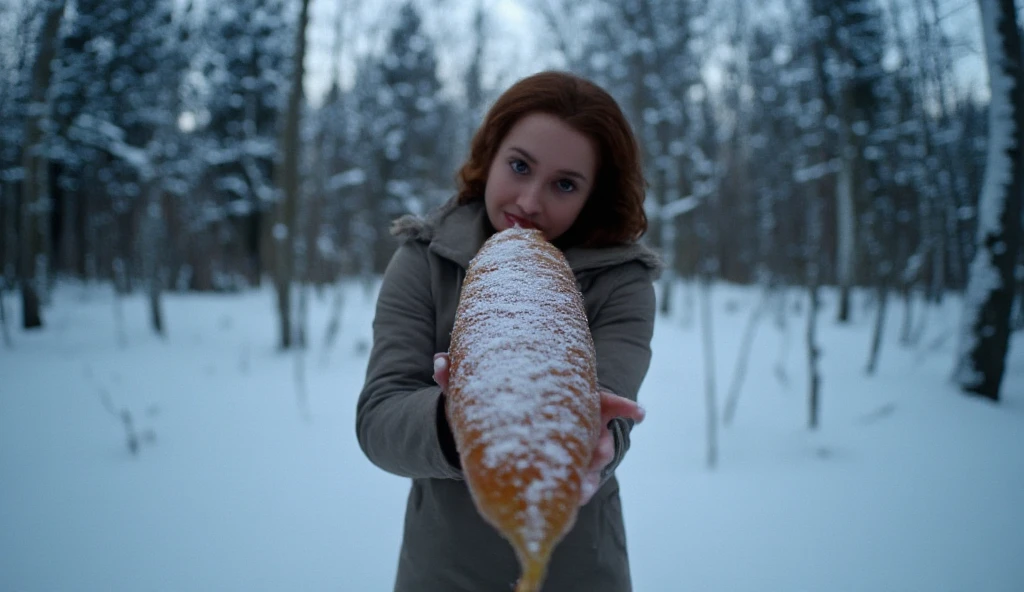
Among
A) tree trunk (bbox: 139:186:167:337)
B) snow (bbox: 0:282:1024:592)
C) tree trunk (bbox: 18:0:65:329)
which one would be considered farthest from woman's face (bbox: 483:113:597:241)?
tree trunk (bbox: 18:0:65:329)

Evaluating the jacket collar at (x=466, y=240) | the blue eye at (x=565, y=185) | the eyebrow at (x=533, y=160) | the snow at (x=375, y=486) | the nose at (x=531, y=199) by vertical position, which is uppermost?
the eyebrow at (x=533, y=160)

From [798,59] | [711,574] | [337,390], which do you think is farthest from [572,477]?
[798,59]

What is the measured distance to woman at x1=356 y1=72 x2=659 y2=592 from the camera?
102 centimetres

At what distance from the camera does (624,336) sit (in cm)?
101

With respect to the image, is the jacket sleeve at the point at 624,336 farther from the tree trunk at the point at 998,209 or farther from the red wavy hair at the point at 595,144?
the tree trunk at the point at 998,209

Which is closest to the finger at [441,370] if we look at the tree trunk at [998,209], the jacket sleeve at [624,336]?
the jacket sleeve at [624,336]

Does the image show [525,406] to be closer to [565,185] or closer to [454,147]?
[565,185]

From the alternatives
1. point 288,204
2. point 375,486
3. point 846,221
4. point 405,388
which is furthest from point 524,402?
point 846,221

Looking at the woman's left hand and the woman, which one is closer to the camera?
the woman's left hand

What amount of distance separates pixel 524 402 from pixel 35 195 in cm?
1054

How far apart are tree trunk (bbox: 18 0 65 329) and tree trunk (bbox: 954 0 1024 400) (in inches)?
466

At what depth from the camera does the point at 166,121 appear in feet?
26.3

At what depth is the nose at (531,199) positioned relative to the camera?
3.43ft

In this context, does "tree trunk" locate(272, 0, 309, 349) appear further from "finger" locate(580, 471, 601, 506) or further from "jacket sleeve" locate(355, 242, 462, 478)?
"finger" locate(580, 471, 601, 506)
